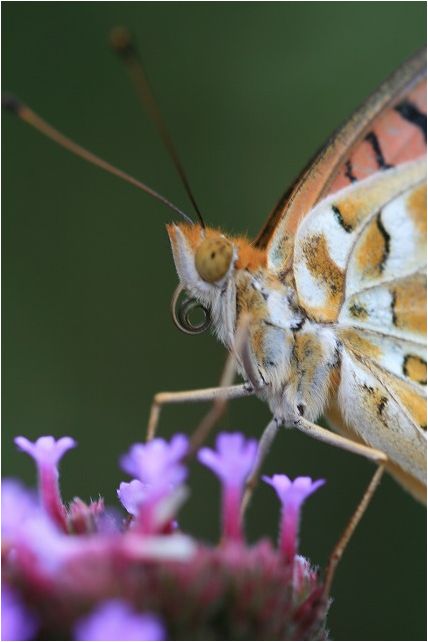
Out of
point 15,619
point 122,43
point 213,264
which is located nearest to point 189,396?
point 213,264

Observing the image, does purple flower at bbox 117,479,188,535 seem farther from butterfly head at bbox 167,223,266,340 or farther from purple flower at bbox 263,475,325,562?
butterfly head at bbox 167,223,266,340

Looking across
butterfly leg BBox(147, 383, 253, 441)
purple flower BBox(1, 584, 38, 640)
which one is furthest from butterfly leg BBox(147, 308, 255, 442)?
purple flower BBox(1, 584, 38, 640)

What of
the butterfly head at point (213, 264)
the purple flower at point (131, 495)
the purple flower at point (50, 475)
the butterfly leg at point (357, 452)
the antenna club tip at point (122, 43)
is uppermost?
the antenna club tip at point (122, 43)

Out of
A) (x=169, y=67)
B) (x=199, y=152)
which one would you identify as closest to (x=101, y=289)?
(x=199, y=152)

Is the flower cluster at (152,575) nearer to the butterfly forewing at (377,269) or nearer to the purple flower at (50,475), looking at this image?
the purple flower at (50,475)

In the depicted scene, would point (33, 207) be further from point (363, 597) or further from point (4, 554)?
point (4, 554)

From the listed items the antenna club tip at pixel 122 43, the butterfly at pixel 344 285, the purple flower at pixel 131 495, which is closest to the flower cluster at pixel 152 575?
the purple flower at pixel 131 495
